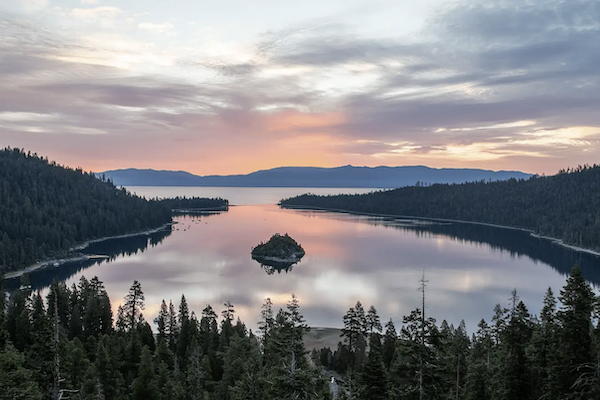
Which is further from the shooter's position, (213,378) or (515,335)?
(213,378)

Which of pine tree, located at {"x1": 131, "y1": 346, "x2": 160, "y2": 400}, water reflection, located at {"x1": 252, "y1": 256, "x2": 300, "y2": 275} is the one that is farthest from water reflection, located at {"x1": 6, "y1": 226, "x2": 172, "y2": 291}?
pine tree, located at {"x1": 131, "y1": 346, "x2": 160, "y2": 400}

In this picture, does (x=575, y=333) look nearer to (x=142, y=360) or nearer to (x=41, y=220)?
(x=142, y=360)

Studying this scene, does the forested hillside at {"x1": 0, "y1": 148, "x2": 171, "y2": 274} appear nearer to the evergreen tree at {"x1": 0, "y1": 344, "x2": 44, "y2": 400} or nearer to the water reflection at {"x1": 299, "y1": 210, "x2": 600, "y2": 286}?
the evergreen tree at {"x1": 0, "y1": 344, "x2": 44, "y2": 400}

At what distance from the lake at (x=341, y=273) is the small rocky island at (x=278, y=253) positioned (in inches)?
131

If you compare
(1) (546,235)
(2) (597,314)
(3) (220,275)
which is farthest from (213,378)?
(1) (546,235)

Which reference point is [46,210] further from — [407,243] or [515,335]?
[515,335]

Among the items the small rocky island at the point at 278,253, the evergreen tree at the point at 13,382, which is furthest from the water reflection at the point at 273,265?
the evergreen tree at the point at 13,382

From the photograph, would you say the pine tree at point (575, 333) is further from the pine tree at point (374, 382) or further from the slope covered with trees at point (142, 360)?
the slope covered with trees at point (142, 360)

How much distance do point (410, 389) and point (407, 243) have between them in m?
150

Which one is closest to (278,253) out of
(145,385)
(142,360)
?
(142,360)

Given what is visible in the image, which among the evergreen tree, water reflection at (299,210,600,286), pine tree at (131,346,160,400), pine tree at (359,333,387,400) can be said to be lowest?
water reflection at (299,210,600,286)

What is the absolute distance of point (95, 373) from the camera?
1259 inches

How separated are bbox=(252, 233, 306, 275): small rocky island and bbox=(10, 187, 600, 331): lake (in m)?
3.34

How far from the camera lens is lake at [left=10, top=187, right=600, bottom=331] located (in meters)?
77.0
